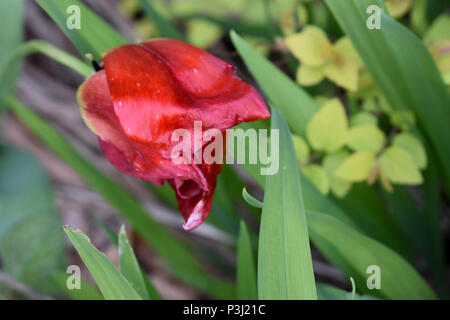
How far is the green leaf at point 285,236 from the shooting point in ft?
1.41

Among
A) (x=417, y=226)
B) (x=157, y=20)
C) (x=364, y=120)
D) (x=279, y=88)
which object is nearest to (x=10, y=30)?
(x=157, y=20)

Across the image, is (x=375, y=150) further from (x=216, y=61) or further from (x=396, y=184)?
(x=216, y=61)

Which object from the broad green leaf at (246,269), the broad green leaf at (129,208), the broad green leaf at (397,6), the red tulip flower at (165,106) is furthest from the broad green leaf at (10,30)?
the broad green leaf at (397,6)

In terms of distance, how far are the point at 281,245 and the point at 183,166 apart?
0.11 meters

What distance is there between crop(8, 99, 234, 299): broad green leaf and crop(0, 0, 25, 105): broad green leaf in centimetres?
5

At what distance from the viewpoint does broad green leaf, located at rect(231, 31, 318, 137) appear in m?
0.60

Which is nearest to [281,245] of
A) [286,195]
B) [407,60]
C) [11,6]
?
[286,195]

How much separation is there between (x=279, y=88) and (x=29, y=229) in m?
0.58

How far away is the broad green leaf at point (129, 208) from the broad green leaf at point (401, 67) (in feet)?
→ 1.41

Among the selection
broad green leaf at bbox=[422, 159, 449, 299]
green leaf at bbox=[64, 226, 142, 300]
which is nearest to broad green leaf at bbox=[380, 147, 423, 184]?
broad green leaf at bbox=[422, 159, 449, 299]

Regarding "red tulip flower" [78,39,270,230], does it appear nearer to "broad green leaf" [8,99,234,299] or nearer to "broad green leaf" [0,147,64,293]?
"broad green leaf" [8,99,234,299]

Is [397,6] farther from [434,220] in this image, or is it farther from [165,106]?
[165,106]

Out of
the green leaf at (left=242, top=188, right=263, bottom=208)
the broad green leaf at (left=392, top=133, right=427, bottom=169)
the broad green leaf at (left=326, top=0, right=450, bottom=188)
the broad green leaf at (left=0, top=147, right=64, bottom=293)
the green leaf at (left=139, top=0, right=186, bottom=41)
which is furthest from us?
the broad green leaf at (left=0, top=147, right=64, bottom=293)

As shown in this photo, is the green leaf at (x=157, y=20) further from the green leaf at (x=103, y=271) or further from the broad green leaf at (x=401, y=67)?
the green leaf at (x=103, y=271)
